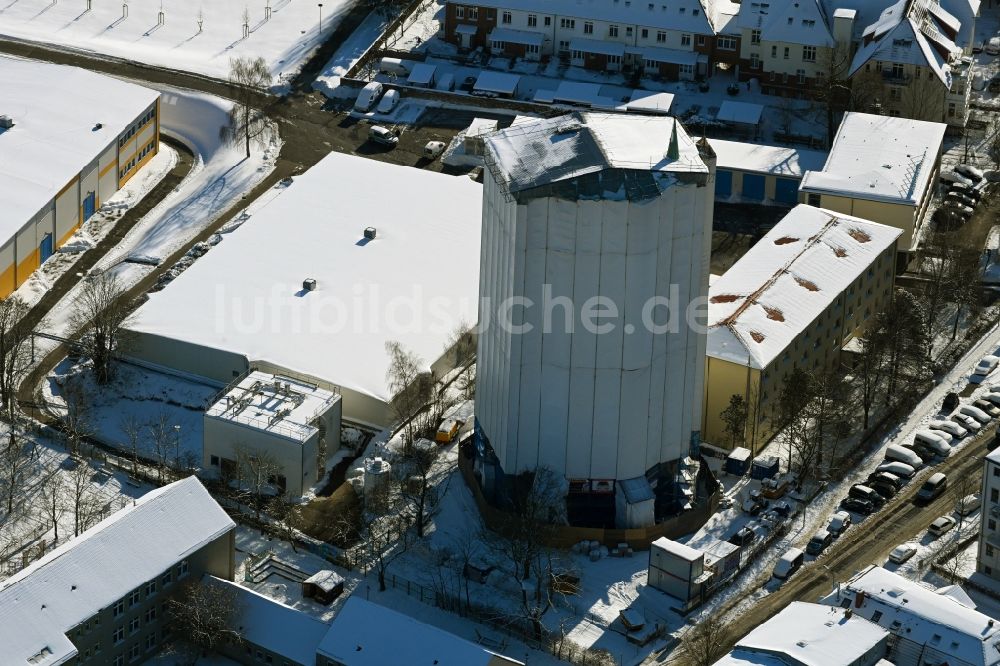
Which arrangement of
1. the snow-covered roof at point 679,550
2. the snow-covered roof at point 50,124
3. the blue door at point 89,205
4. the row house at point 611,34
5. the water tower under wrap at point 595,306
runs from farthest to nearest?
the row house at point 611,34
the blue door at point 89,205
the snow-covered roof at point 50,124
the snow-covered roof at point 679,550
the water tower under wrap at point 595,306

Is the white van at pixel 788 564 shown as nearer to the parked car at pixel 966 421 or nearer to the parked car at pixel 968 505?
the parked car at pixel 968 505

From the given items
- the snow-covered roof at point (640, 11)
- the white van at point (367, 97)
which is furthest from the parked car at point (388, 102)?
the snow-covered roof at point (640, 11)

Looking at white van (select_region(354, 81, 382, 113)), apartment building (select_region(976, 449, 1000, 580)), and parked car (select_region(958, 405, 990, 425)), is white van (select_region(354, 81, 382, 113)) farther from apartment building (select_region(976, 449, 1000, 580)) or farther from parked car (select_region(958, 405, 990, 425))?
apartment building (select_region(976, 449, 1000, 580))

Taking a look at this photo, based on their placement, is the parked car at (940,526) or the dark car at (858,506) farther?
the dark car at (858,506)

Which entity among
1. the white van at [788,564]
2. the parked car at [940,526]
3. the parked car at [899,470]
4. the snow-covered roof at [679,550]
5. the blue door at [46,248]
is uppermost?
the blue door at [46,248]

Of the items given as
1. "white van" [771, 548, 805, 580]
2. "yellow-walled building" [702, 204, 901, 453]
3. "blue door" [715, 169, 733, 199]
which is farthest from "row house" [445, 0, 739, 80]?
"white van" [771, 548, 805, 580]

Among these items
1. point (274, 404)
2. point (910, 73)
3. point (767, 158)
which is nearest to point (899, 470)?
point (274, 404)
